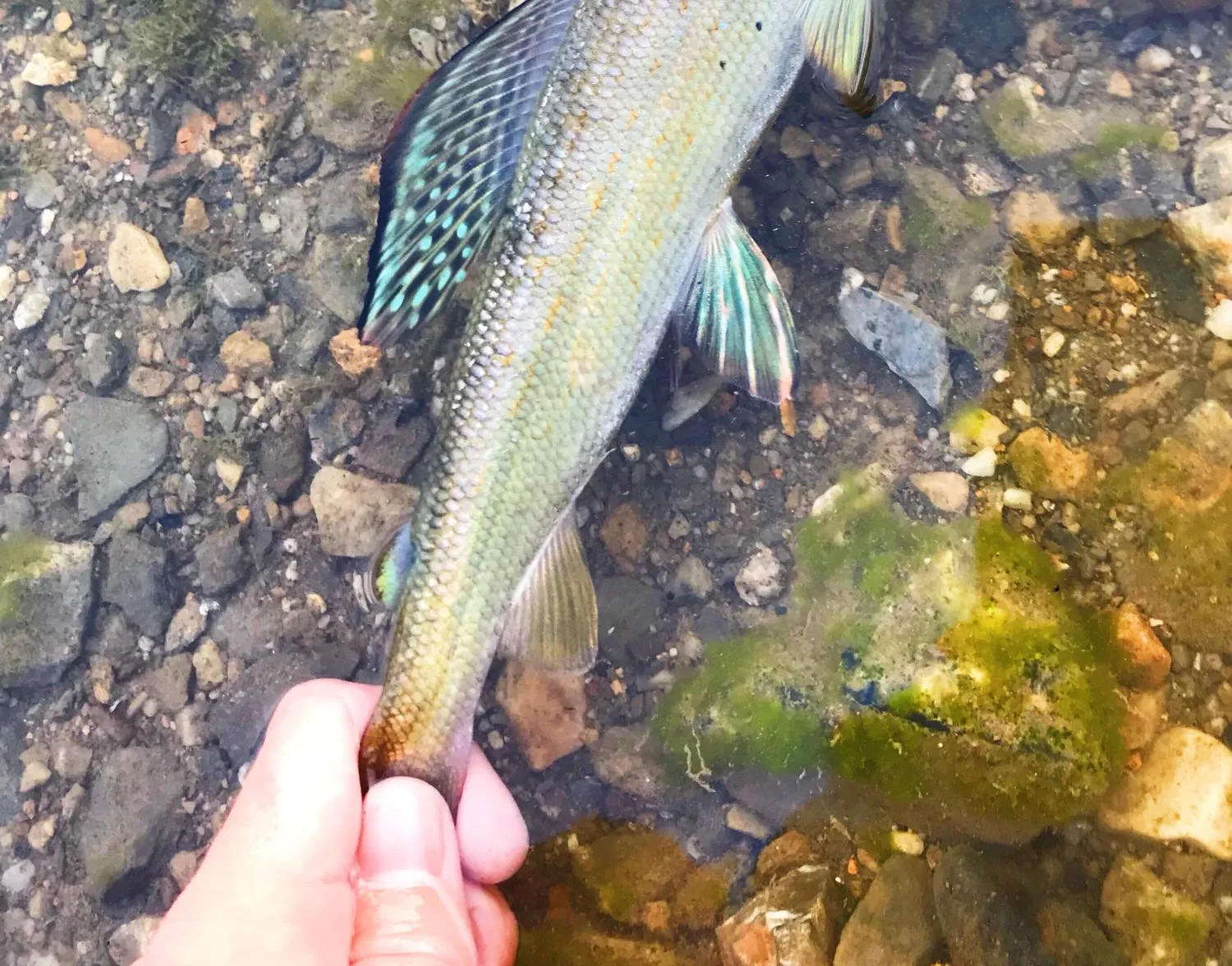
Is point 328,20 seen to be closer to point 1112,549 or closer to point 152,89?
point 152,89

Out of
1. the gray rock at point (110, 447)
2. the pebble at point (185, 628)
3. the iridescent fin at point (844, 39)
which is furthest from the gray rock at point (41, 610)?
the iridescent fin at point (844, 39)

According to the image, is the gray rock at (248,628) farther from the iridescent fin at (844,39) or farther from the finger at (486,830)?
the iridescent fin at (844,39)

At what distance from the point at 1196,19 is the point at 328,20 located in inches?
129

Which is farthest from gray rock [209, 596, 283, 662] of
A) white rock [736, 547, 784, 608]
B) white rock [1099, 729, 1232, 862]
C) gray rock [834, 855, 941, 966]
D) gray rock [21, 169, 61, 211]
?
white rock [1099, 729, 1232, 862]

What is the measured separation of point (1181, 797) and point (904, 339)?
66.5 inches

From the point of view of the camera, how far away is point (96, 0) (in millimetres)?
3561

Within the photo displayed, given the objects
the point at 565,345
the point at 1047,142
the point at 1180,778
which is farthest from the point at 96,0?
the point at 1180,778

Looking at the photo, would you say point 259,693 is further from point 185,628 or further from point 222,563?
point 222,563

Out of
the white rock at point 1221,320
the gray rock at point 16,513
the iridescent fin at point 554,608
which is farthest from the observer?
the gray rock at point 16,513

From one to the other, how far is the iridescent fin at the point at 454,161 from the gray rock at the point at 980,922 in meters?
2.35

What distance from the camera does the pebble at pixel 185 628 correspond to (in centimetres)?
322

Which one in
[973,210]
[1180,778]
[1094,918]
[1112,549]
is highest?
[973,210]

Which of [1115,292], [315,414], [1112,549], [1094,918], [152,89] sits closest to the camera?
[1094,918]

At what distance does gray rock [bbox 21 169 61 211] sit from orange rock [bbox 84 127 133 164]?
0.20 meters
